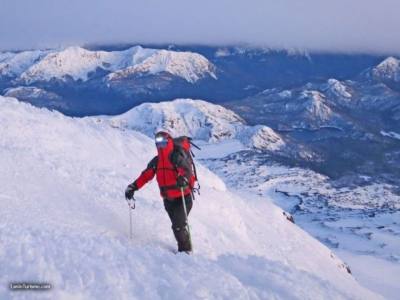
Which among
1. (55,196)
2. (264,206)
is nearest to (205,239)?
(55,196)

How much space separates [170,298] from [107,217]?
9.20 m

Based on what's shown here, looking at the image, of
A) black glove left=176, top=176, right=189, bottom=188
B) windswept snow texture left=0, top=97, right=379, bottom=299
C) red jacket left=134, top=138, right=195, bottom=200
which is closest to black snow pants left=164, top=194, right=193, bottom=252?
red jacket left=134, top=138, right=195, bottom=200

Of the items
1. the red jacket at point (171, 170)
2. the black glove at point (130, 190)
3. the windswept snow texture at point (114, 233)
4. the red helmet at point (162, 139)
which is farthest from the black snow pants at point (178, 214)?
the red helmet at point (162, 139)

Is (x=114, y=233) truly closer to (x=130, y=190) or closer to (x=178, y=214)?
(x=130, y=190)

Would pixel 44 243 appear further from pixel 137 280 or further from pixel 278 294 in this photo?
A: pixel 278 294

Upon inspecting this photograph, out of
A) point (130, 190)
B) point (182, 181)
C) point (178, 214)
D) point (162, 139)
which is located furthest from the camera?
point (130, 190)

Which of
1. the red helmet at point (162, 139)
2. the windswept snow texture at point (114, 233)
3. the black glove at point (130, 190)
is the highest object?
the red helmet at point (162, 139)

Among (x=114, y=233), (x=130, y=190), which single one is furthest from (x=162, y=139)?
(x=114, y=233)

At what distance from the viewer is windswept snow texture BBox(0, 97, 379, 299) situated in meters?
13.0

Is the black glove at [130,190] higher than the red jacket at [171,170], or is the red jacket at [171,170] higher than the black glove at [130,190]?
the red jacket at [171,170]

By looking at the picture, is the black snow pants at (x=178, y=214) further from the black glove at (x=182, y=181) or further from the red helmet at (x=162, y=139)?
the red helmet at (x=162, y=139)

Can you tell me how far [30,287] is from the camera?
11727mm

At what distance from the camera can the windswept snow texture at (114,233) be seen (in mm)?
13000

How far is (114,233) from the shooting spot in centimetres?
1855
